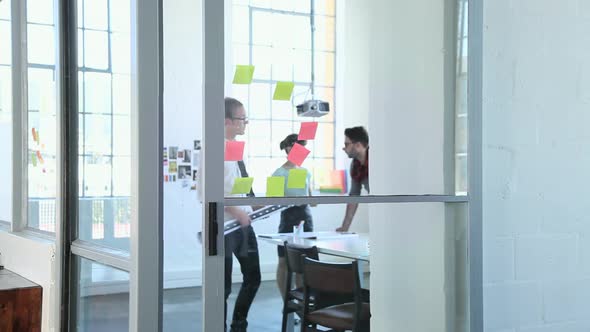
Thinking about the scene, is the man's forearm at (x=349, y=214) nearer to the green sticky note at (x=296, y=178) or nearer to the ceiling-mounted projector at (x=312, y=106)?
the green sticky note at (x=296, y=178)

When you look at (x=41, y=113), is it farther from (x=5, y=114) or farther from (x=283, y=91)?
(x=283, y=91)

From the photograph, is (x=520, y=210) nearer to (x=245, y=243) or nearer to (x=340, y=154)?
(x=340, y=154)

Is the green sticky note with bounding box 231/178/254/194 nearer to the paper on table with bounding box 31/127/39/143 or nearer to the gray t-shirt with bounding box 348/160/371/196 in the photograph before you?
the gray t-shirt with bounding box 348/160/371/196

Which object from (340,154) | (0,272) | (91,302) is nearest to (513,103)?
(340,154)

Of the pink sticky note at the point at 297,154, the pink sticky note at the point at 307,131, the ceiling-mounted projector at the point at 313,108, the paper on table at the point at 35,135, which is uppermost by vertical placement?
the ceiling-mounted projector at the point at 313,108

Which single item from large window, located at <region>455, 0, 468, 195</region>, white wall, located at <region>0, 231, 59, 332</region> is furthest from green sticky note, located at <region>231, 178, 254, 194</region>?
white wall, located at <region>0, 231, 59, 332</region>

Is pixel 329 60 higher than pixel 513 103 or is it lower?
higher

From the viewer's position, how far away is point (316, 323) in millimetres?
1993

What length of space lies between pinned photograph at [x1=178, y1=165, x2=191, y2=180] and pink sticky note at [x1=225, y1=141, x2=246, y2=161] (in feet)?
16.7

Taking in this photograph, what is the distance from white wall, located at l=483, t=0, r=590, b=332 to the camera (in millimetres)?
1951

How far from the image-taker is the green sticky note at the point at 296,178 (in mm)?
1634

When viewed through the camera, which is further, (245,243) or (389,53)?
(389,53)

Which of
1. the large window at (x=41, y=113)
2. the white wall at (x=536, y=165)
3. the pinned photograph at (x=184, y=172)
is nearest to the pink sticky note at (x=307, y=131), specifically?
the white wall at (x=536, y=165)

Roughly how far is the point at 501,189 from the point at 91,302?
142 centimetres
